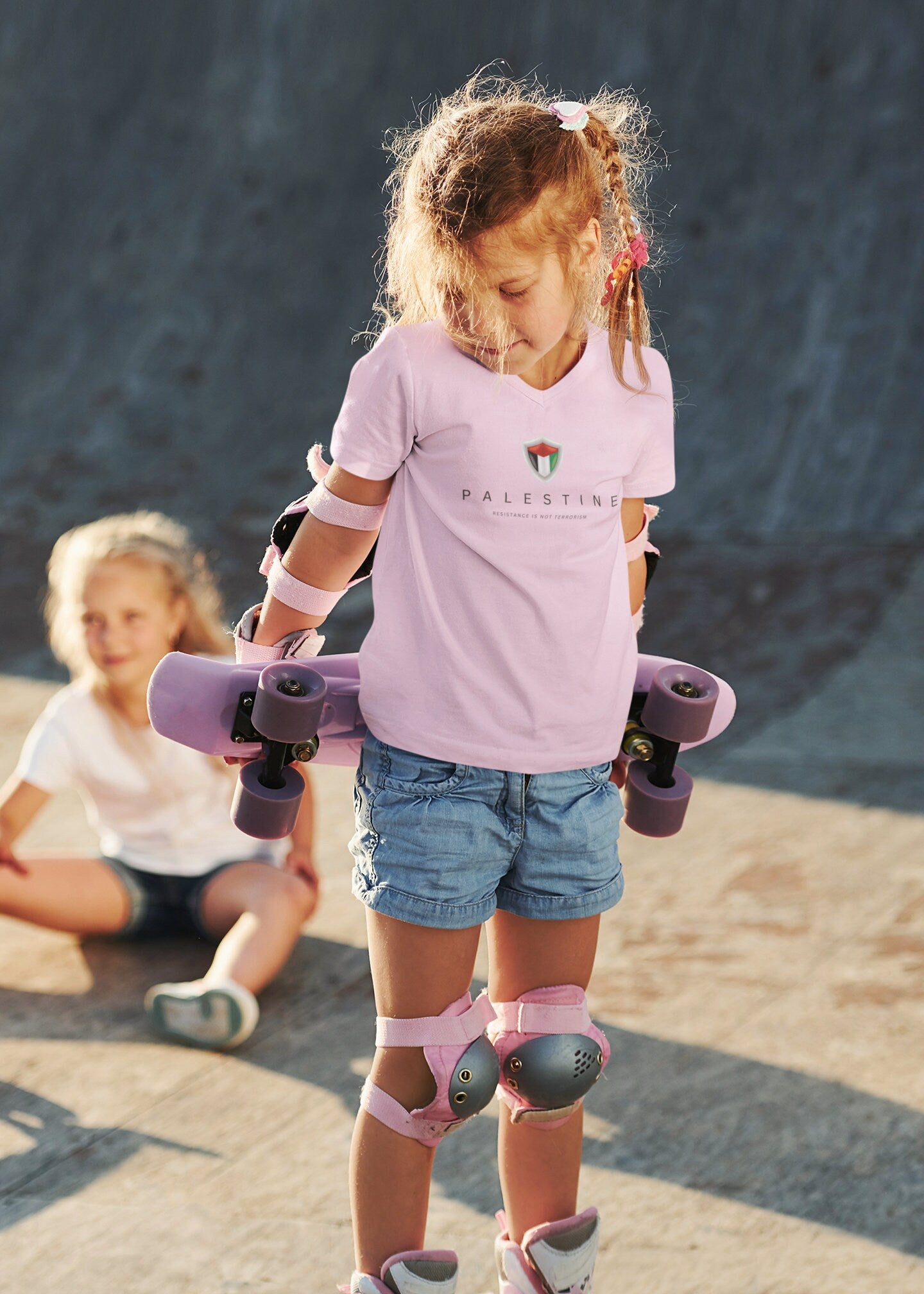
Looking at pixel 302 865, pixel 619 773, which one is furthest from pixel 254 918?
pixel 619 773

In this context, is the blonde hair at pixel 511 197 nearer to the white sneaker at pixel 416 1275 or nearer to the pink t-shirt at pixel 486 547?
the pink t-shirt at pixel 486 547

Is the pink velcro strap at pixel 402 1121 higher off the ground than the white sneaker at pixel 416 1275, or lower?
higher

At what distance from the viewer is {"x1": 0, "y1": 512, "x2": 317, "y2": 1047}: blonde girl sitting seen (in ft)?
10.7

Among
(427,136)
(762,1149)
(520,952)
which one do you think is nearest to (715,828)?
(762,1149)

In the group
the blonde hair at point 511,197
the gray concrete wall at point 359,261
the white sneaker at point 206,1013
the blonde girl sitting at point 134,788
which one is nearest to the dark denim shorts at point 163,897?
the blonde girl sitting at point 134,788

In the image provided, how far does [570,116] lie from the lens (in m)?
1.86

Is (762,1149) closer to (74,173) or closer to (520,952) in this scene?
(520,952)

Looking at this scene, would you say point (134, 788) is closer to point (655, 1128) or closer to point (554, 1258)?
point (655, 1128)

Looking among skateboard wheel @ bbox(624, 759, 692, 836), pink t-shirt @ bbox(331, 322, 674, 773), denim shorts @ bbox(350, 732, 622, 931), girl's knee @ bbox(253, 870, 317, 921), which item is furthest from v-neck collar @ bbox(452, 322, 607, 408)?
girl's knee @ bbox(253, 870, 317, 921)

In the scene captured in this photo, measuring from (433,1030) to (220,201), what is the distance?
834 cm

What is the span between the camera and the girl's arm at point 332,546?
1.93 metres

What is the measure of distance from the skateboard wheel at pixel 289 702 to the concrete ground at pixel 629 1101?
88 centimetres

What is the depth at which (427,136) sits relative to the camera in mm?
1910

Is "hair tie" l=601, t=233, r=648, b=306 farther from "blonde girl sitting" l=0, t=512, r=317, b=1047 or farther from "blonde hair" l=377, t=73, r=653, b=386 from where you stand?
"blonde girl sitting" l=0, t=512, r=317, b=1047
